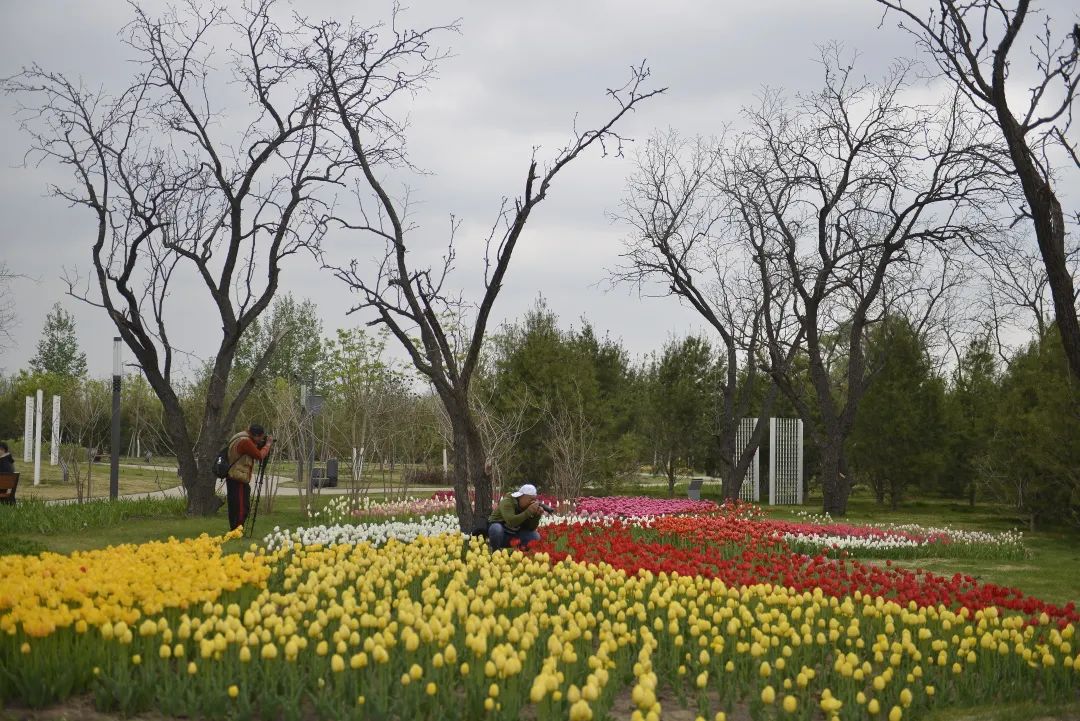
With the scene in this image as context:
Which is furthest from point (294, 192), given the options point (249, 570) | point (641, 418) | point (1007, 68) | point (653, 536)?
point (641, 418)

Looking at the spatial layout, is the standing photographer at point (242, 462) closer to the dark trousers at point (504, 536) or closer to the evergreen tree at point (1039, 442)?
the dark trousers at point (504, 536)

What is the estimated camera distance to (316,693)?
540 cm

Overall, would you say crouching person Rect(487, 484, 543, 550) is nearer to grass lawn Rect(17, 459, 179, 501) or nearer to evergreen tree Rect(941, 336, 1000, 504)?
grass lawn Rect(17, 459, 179, 501)

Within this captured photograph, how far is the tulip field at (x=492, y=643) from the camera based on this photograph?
5031mm

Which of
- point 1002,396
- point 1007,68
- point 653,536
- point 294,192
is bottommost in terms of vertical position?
point 653,536

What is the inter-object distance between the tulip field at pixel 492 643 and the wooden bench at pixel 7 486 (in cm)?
894

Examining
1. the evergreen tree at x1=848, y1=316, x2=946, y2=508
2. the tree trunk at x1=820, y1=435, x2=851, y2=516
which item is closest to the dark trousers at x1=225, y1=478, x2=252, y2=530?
the tree trunk at x1=820, y1=435, x2=851, y2=516

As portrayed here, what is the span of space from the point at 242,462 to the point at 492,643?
25.8ft

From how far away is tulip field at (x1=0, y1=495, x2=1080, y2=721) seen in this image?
16.5 ft

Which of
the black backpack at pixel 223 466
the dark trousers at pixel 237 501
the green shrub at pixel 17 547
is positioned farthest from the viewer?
the dark trousers at pixel 237 501

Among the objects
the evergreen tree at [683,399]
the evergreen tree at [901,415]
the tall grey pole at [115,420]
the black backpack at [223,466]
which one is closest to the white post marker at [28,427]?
the tall grey pole at [115,420]

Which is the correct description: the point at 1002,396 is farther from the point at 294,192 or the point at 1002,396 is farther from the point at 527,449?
the point at 294,192

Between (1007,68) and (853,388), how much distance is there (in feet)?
51.8

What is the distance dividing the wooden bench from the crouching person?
947 cm
